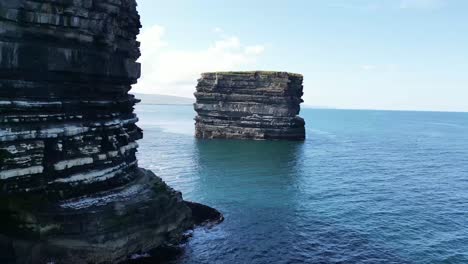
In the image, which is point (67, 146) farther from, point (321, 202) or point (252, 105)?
point (252, 105)

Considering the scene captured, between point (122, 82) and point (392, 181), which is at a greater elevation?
point (122, 82)

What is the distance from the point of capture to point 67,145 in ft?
111

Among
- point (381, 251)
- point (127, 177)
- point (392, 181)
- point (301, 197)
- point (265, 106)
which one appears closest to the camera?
point (381, 251)

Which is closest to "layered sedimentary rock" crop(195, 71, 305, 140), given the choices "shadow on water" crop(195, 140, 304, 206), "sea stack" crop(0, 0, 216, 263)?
"shadow on water" crop(195, 140, 304, 206)

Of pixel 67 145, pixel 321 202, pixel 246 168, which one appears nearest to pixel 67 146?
pixel 67 145

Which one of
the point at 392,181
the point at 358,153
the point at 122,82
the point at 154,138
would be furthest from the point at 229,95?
the point at 122,82

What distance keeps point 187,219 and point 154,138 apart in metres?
80.3

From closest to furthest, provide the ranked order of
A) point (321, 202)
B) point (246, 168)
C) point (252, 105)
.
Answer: point (321, 202), point (246, 168), point (252, 105)

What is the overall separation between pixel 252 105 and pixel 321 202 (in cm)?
6500

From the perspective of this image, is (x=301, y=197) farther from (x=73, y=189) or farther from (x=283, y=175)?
(x=73, y=189)

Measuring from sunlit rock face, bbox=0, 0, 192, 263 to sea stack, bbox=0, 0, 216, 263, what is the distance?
0.07m

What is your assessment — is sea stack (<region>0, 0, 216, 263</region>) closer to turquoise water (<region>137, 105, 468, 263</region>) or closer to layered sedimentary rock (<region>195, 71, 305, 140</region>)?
turquoise water (<region>137, 105, 468, 263</region>)

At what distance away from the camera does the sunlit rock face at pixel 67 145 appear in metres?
30.0

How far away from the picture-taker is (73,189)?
33.7 meters
